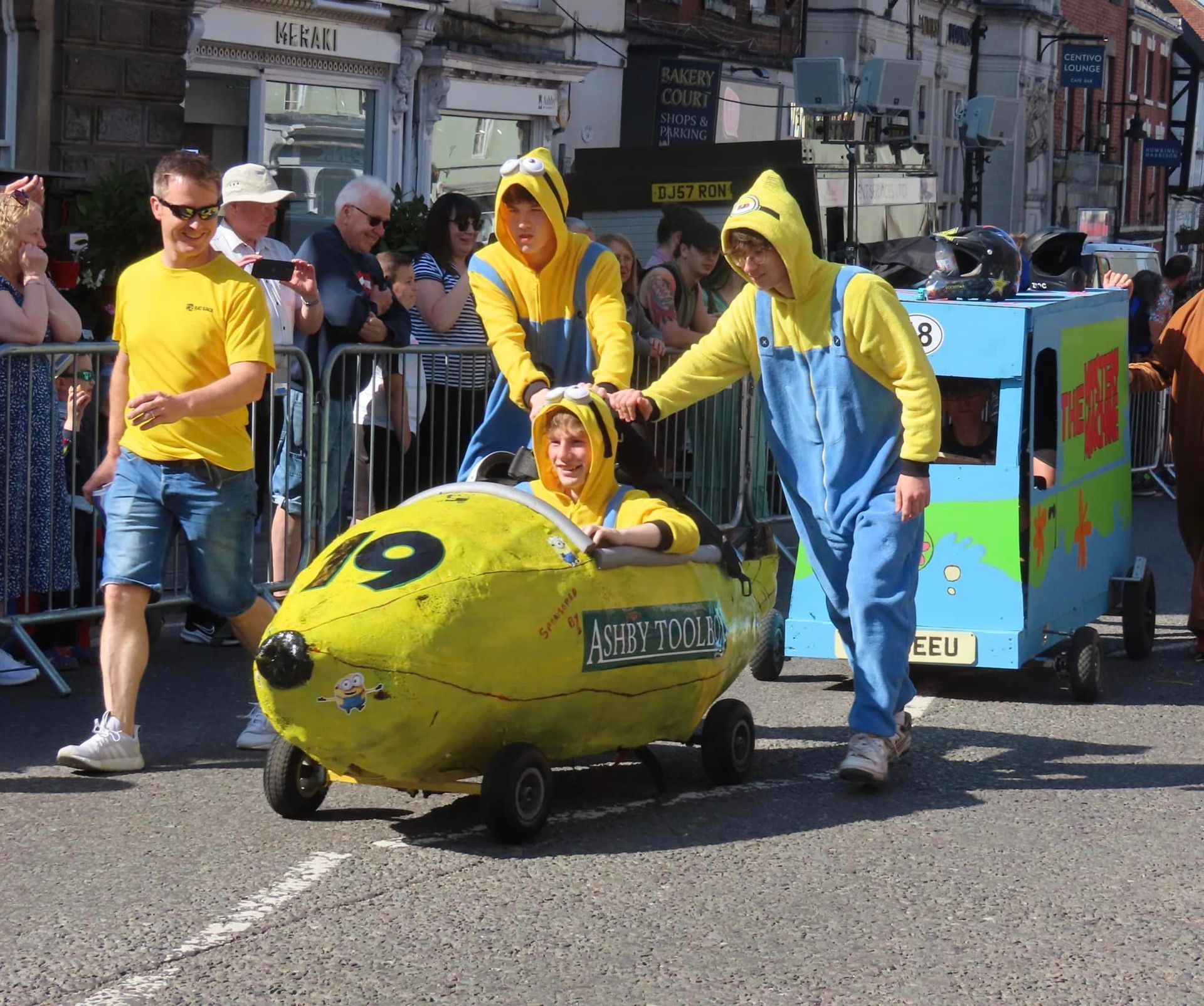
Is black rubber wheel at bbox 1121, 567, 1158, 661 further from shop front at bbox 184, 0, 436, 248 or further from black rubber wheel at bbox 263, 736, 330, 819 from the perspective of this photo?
shop front at bbox 184, 0, 436, 248

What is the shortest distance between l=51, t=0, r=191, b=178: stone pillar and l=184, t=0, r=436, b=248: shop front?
1.87 feet

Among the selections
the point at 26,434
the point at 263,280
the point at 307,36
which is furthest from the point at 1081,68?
the point at 26,434

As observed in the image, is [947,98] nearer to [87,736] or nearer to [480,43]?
[480,43]

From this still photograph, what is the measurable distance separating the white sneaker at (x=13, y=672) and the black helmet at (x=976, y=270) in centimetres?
410

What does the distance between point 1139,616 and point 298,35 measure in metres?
12.5

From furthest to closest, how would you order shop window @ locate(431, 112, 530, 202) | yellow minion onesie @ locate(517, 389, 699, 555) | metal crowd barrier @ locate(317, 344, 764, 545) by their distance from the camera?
shop window @ locate(431, 112, 530, 202) < metal crowd barrier @ locate(317, 344, 764, 545) < yellow minion onesie @ locate(517, 389, 699, 555)

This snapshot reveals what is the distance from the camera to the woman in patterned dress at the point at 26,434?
7.98m

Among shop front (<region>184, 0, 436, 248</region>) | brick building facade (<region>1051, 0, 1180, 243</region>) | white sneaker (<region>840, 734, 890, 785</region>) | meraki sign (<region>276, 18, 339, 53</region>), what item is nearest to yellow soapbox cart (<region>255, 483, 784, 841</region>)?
white sneaker (<region>840, 734, 890, 785</region>)

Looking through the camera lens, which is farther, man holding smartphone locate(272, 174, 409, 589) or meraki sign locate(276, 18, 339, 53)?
meraki sign locate(276, 18, 339, 53)

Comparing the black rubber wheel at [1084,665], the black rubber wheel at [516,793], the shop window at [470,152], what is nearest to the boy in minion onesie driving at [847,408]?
the black rubber wheel at [516,793]

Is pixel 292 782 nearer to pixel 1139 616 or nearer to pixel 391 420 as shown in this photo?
pixel 391 420

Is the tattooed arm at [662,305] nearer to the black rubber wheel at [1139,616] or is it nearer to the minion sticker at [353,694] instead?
the black rubber wheel at [1139,616]

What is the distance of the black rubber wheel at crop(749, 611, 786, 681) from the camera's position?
864 centimetres

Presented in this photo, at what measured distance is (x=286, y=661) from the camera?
529 cm
